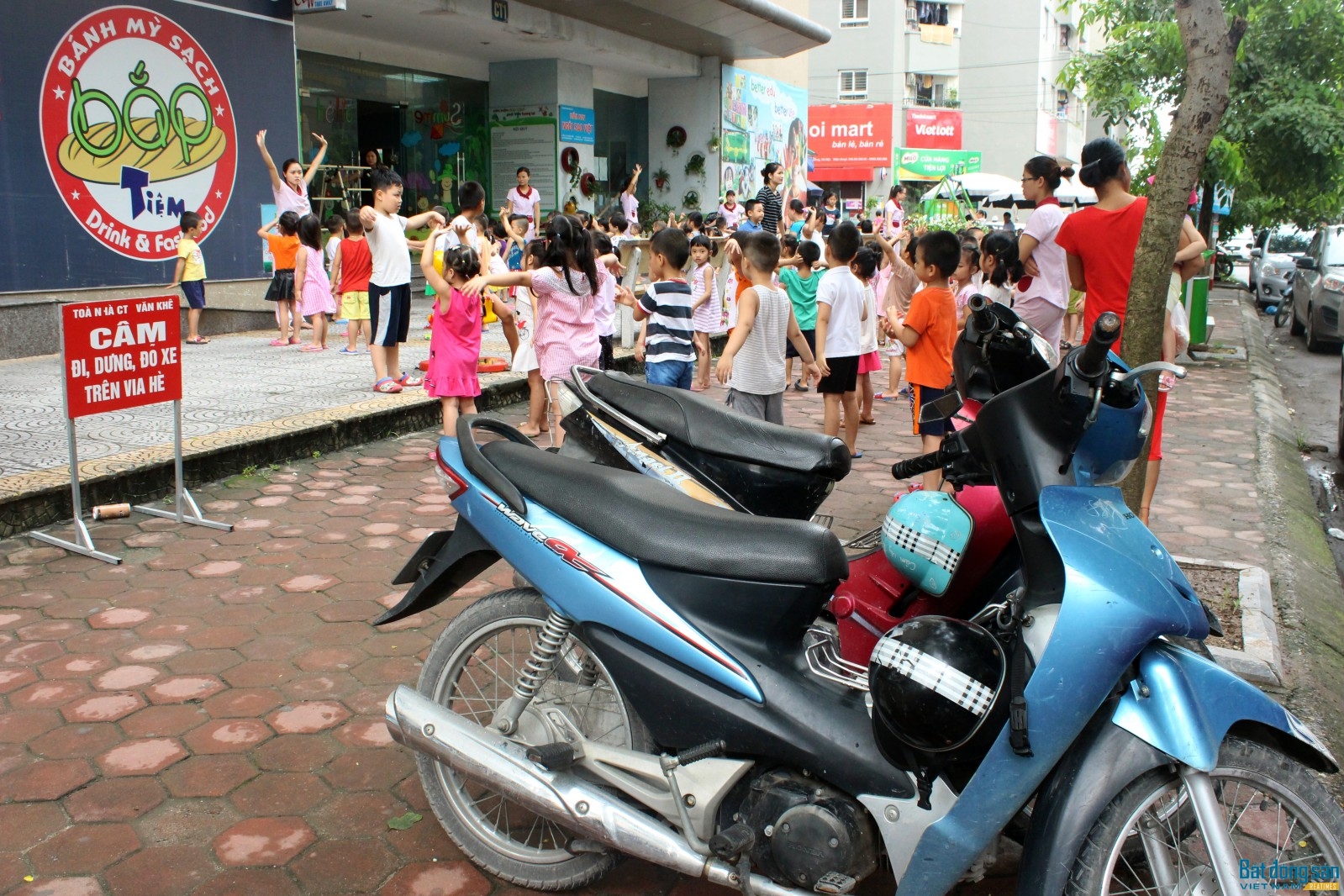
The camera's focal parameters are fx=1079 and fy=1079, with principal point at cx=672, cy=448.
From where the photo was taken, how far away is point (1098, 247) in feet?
16.9

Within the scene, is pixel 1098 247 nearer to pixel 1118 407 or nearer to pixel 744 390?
pixel 744 390

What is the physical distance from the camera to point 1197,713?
2.12 m

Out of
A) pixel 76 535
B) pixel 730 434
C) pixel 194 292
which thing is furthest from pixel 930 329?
pixel 194 292

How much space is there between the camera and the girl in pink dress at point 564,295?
6980 mm

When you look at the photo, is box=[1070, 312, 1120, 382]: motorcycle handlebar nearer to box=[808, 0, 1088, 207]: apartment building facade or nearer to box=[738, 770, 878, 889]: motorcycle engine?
box=[738, 770, 878, 889]: motorcycle engine

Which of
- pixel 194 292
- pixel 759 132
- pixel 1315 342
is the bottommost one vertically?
pixel 1315 342

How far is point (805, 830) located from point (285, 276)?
10.4 meters

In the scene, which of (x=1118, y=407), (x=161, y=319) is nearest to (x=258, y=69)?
(x=161, y=319)

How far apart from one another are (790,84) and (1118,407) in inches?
1077

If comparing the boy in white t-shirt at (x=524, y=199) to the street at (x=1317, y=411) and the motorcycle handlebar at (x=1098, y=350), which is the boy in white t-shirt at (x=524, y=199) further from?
the motorcycle handlebar at (x=1098, y=350)

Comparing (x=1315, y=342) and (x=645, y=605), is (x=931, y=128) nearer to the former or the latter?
(x=1315, y=342)

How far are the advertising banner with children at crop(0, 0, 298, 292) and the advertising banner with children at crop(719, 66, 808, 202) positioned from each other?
11994mm

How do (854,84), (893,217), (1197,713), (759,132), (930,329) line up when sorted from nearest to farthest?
1. (1197,713)
2. (930,329)
3. (893,217)
4. (759,132)
5. (854,84)

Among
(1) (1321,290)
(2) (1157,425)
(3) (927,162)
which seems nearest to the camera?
(2) (1157,425)
